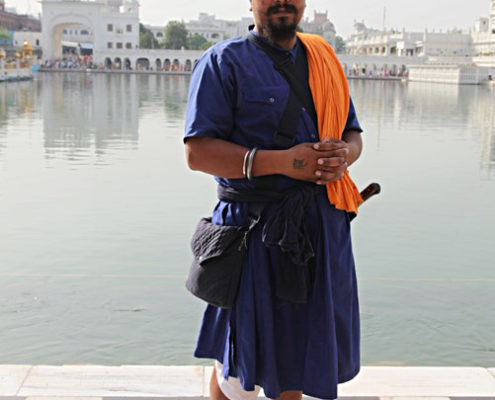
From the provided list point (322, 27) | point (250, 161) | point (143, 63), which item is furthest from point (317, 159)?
point (322, 27)

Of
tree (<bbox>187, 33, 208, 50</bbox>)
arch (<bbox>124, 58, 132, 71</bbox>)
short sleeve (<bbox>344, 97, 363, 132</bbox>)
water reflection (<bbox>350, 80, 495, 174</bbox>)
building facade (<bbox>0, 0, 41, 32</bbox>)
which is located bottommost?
water reflection (<bbox>350, 80, 495, 174</bbox>)

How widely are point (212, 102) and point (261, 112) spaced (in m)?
0.10

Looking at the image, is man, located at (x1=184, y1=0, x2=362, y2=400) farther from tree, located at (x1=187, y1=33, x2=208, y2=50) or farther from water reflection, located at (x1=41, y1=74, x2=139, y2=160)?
tree, located at (x1=187, y1=33, x2=208, y2=50)

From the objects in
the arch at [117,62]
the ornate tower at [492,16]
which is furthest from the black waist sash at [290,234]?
the ornate tower at [492,16]

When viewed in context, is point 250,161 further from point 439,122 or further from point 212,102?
point 439,122

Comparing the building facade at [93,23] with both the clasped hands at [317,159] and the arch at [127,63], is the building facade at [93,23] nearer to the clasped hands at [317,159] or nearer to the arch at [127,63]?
the arch at [127,63]

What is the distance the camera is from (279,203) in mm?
1497

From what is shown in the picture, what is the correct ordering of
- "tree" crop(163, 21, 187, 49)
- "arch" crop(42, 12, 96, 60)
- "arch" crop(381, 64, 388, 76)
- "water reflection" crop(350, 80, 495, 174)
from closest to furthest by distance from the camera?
1. "water reflection" crop(350, 80, 495, 174)
2. "arch" crop(42, 12, 96, 60)
3. "arch" crop(381, 64, 388, 76)
4. "tree" crop(163, 21, 187, 49)

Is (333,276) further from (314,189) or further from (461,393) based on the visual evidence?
(461,393)

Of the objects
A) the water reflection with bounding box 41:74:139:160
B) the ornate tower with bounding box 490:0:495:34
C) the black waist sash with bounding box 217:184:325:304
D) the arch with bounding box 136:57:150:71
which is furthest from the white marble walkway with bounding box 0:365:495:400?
the ornate tower with bounding box 490:0:495:34

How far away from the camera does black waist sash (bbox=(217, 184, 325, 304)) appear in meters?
1.45

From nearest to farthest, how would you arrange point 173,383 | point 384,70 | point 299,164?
point 299,164 < point 173,383 < point 384,70

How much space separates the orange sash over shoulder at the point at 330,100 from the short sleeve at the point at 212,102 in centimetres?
19

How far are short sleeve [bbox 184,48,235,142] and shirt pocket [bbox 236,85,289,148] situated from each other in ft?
0.10
